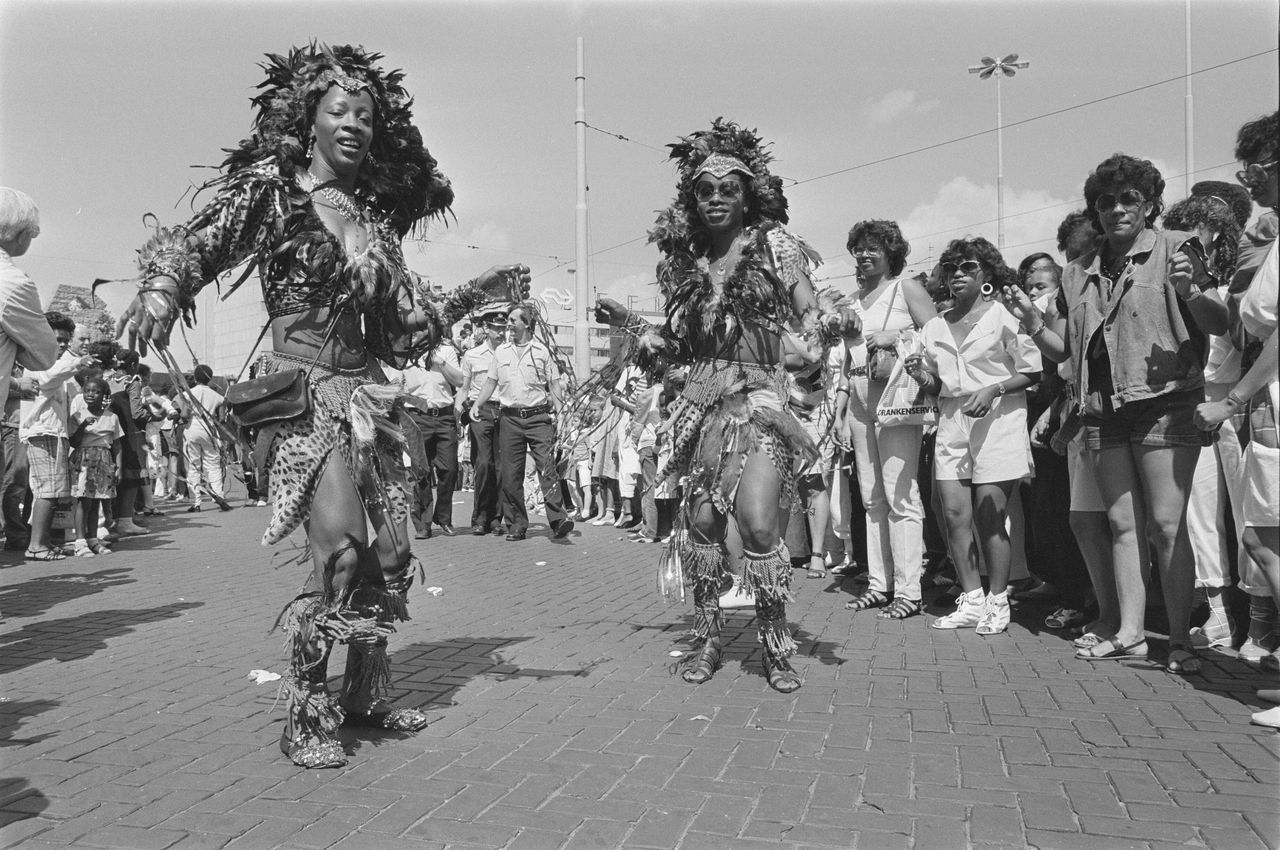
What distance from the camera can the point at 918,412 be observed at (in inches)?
242

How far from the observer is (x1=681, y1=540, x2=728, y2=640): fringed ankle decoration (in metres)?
4.89

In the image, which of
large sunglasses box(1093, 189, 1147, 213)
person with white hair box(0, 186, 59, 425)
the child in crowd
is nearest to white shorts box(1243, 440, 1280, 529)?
large sunglasses box(1093, 189, 1147, 213)

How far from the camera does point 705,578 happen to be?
16.2 feet

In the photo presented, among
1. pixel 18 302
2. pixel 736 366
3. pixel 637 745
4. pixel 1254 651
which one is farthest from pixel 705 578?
pixel 18 302

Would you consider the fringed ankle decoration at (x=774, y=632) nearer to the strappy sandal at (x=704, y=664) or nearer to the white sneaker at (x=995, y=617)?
the strappy sandal at (x=704, y=664)

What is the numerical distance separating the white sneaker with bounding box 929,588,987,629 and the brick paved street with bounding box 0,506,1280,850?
0.10 meters

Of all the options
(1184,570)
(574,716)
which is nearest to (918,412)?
(1184,570)

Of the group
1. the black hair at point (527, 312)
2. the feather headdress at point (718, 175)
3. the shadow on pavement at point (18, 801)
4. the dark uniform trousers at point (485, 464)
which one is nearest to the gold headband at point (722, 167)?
the feather headdress at point (718, 175)

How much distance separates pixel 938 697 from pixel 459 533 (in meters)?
7.73

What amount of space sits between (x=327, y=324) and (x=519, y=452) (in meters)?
6.73

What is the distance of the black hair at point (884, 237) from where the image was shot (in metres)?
6.69

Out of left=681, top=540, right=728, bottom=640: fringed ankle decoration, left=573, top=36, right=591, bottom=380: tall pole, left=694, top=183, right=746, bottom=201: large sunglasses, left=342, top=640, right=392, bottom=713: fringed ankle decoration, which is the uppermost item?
left=573, top=36, right=591, bottom=380: tall pole

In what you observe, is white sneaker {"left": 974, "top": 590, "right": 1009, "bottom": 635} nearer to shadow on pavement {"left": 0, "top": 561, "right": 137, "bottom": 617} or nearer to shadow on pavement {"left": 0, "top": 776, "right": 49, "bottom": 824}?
shadow on pavement {"left": 0, "top": 776, "right": 49, "bottom": 824}

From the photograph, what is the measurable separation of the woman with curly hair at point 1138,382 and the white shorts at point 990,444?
55cm
